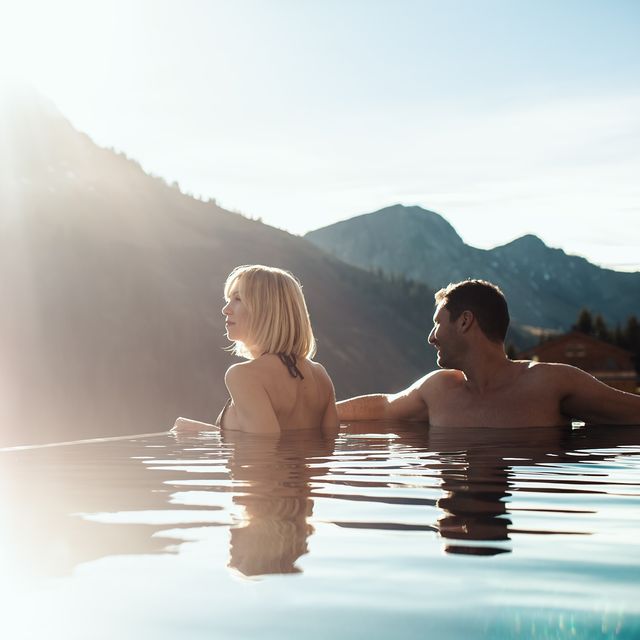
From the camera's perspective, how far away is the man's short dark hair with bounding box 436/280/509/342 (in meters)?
6.62

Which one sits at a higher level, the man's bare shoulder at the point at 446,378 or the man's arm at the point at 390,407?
the man's bare shoulder at the point at 446,378

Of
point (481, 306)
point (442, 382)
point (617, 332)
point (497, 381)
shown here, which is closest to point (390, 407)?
point (442, 382)

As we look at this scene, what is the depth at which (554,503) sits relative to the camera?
11.0 feet

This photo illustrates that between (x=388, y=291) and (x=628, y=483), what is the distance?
100699mm

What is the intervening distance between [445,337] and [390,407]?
1552 millimetres

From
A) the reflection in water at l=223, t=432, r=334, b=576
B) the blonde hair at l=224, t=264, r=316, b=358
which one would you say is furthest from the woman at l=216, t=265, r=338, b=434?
the reflection in water at l=223, t=432, r=334, b=576

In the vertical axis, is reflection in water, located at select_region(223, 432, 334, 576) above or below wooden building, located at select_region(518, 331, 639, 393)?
below

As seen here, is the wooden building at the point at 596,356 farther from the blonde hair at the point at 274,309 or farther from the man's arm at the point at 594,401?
the blonde hair at the point at 274,309

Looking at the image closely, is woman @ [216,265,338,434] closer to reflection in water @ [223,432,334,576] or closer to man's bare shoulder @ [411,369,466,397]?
reflection in water @ [223,432,334,576]

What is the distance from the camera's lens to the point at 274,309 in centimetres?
573

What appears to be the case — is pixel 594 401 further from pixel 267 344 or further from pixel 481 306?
pixel 267 344

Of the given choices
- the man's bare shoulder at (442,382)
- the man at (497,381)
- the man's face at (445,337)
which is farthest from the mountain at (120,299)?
the man's face at (445,337)

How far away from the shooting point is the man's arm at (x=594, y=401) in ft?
21.7

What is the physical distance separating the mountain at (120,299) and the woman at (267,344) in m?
45.4
